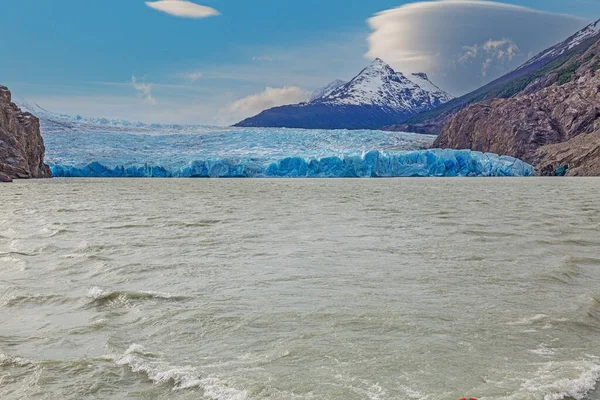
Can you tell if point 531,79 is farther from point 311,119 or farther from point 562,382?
point 562,382

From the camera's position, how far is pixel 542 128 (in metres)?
56.6

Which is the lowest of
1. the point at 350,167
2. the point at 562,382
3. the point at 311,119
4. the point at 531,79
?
the point at 350,167

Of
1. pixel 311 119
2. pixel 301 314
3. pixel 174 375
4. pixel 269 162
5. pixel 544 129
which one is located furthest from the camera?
pixel 311 119

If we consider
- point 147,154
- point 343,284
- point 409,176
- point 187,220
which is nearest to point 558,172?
point 409,176

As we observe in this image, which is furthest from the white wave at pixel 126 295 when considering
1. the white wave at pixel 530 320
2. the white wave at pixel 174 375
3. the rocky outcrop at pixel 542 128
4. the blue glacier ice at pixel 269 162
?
the rocky outcrop at pixel 542 128

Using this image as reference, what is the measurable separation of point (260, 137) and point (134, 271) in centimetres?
5090

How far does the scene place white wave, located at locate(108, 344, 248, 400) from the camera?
4.05m

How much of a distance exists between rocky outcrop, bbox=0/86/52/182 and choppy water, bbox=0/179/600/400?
110 ft

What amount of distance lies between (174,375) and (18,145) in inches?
1732

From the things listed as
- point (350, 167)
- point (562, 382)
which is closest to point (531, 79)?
point (350, 167)

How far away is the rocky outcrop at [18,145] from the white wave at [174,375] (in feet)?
132

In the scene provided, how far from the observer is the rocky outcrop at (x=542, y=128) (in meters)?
50.6

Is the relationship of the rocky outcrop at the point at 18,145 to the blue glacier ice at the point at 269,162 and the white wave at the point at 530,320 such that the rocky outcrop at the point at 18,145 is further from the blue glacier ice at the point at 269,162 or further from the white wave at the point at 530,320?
the white wave at the point at 530,320

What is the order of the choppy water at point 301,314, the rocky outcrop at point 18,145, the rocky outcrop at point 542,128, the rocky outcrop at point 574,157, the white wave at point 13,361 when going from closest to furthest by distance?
the choppy water at point 301,314 < the white wave at point 13,361 < the rocky outcrop at point 18,145 < the rocky outcrop at point 574,157 < the rocky outcrop at point 542,128
